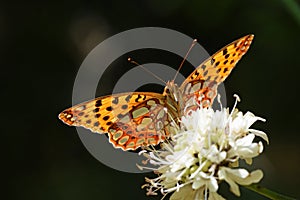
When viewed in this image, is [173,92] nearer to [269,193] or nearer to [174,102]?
[174,102]

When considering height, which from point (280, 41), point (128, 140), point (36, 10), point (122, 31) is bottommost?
point (128, 140)

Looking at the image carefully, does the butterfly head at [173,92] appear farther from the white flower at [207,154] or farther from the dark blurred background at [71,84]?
the dark blurred background at [71,84]

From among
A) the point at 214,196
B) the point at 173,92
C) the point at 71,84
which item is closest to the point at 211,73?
the point at 173,92

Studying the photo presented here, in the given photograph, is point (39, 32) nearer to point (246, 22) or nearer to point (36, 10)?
point (36, 10)

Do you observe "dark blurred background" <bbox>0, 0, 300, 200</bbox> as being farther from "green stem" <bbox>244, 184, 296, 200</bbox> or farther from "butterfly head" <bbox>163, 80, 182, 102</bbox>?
"green stem" <bbox>244, 184, 296, 200</bbox>

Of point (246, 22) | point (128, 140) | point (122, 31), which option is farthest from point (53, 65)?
point (128, 140)

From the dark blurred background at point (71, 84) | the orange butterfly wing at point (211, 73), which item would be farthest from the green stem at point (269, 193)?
the dark blurred background at point (71, 84)

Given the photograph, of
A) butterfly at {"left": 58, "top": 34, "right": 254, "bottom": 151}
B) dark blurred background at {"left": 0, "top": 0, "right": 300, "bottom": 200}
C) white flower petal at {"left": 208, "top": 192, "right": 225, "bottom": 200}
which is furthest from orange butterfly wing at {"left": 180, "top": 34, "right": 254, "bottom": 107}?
dark blurred background at {"left": 0, "top": 0, "right": 300, "bottom": 200}
